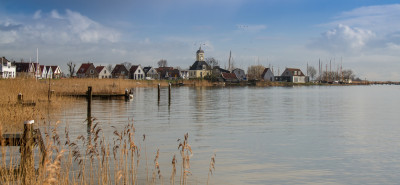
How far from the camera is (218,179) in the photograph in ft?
34.0

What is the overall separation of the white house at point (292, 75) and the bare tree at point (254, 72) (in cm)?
1033

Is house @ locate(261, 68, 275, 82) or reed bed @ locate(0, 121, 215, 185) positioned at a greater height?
house @ locate(261, 68, 275, 82)

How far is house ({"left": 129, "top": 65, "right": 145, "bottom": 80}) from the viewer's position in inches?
5074

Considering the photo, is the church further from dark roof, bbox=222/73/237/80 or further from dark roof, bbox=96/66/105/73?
dark roof, bbox=96/66/105/73

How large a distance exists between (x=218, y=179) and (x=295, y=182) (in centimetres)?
209

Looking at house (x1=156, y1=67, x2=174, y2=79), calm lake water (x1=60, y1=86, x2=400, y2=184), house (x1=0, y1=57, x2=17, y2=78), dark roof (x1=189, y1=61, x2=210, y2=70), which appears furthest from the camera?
house (x1=156, y1=67, x2=174, y2=79)

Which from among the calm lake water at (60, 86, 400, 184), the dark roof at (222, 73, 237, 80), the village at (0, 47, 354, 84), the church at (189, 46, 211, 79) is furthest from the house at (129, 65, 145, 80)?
the calm lake water at (60, 86, 400, 184)

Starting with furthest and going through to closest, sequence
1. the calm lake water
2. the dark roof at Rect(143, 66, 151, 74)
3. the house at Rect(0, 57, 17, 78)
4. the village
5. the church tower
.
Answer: the church tower → the dark roof at Rect(143, 66, 151, 74) → the village → the house at Rect(0, 57, 17, 78) → the calm lake water

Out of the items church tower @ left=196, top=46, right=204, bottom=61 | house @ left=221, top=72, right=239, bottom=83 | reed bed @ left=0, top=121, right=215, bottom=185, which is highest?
church tower @ left=196, top=46, right=204, bottom=61

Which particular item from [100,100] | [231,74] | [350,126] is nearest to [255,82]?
[231,74]

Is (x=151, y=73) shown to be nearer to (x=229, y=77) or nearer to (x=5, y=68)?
(x=229, y=77)

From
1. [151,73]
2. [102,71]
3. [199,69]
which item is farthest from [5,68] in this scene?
[199,69]

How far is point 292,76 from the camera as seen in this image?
489 ft

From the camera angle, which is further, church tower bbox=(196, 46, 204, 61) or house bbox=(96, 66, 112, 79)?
church tower bbox=(196, 46, 204, 61)
